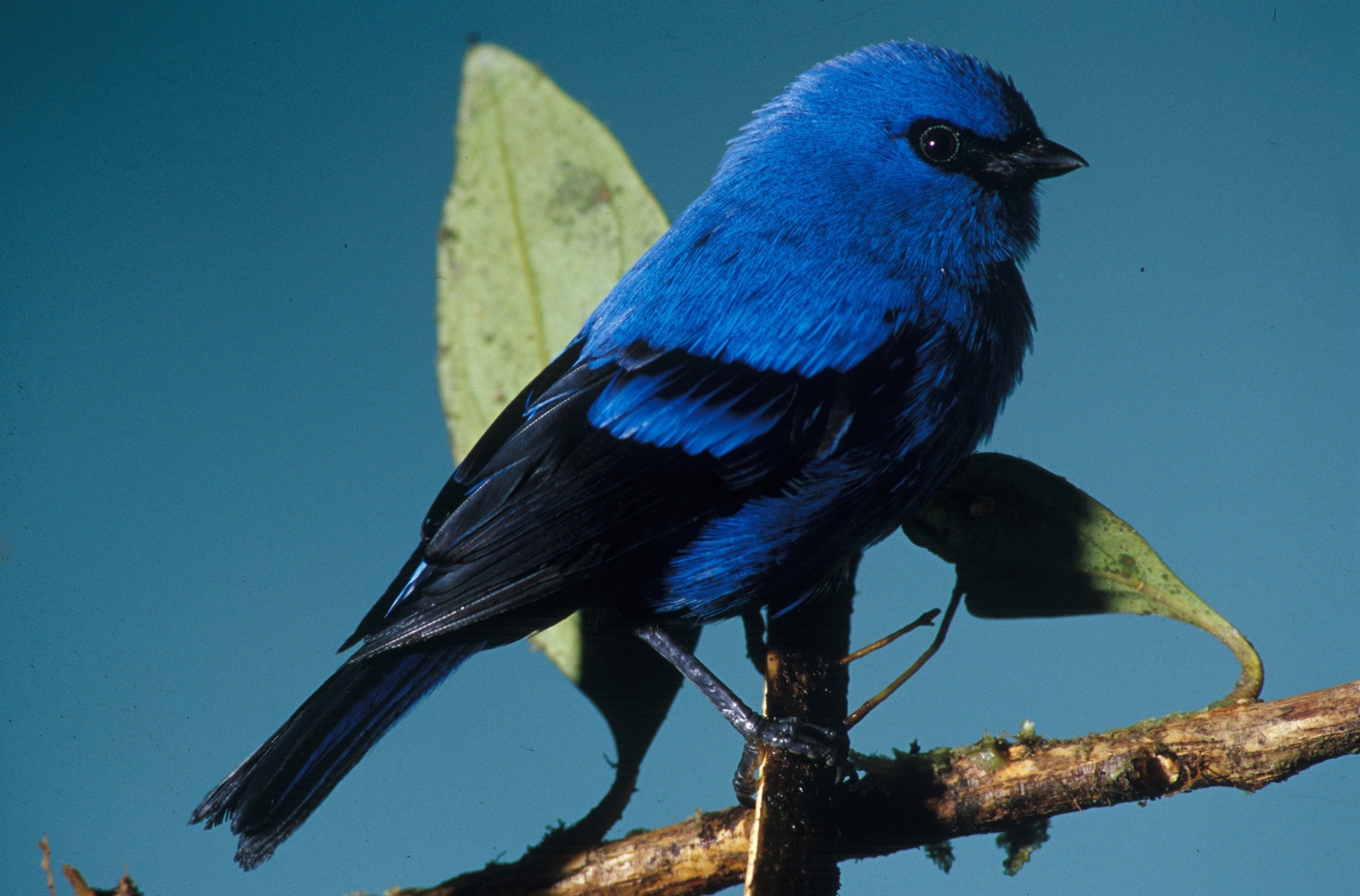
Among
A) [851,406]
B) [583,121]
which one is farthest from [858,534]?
[583,121]

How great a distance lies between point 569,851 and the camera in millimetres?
2156

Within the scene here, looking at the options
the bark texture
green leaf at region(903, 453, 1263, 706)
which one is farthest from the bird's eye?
the bark texture

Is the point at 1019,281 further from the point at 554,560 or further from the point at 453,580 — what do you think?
the point at 453,580

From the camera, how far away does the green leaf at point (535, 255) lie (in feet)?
8.31

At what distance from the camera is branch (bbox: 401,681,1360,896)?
75.4 inches

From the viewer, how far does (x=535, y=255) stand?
8.70ft

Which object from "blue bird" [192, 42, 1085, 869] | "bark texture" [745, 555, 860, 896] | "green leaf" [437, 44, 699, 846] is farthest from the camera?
"green leaf" [437, 44, 699, 846]

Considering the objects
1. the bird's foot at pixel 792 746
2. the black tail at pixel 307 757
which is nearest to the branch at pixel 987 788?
the bird's foot at pixel 792 746

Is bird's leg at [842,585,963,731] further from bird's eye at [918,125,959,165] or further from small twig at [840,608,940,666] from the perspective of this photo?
bird's eye at [918,125,959,165]

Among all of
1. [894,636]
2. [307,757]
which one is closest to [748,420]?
[894,636]

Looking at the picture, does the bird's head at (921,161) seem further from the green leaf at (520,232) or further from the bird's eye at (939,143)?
the green leaf at (520,232)

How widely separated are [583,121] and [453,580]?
1.27m

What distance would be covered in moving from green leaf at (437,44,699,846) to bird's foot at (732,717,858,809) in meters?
0.39

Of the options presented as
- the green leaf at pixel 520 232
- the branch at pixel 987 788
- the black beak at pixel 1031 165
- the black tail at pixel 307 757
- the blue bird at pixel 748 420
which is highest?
the green leaf at pixel 520 232
